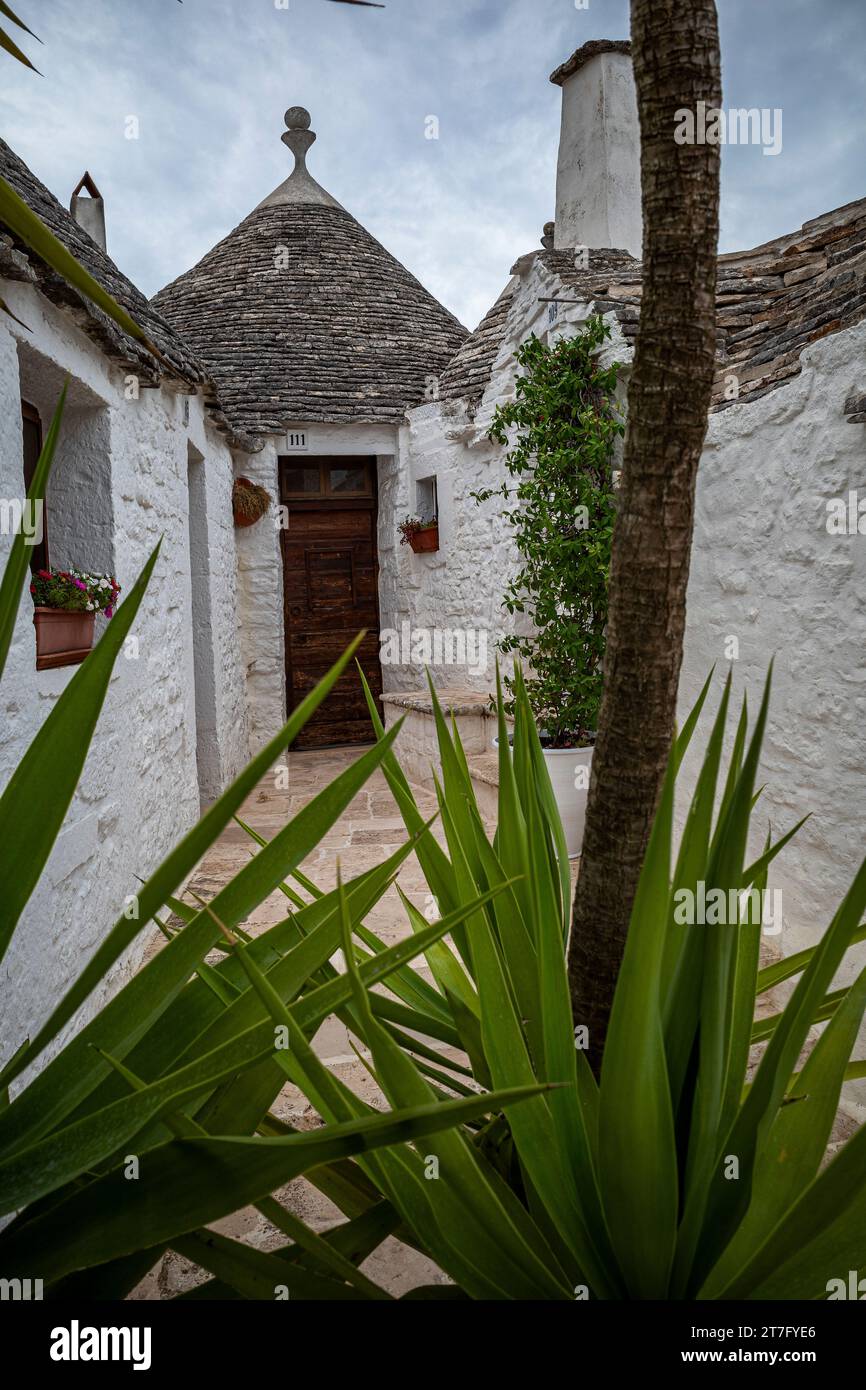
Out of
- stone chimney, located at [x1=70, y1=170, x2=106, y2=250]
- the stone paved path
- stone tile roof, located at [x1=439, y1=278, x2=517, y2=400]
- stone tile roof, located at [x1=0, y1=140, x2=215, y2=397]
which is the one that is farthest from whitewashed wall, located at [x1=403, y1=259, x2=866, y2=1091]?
stone chimney, located at [x1=70, y1=170, x2=106, y2=250]

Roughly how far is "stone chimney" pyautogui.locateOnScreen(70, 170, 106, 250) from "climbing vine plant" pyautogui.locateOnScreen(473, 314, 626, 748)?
149 inches

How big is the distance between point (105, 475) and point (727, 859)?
3.46 m

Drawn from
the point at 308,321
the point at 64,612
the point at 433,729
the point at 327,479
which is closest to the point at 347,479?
the point at 327,479

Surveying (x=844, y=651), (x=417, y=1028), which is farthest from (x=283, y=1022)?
(x=844, y=651)

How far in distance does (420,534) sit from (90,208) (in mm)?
3675

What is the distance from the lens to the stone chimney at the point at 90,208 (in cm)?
688

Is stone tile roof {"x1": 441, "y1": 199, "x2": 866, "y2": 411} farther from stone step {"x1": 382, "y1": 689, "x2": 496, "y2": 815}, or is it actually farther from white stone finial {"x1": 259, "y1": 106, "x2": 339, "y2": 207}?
white stone finial {"x1": 259, "y1": 106, "x2": 339, "y2": 207}

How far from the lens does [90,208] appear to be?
22.6 feet

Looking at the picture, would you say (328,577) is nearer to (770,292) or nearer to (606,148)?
(606,148)

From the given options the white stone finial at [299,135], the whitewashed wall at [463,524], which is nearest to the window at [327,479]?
the whitewashed wall at [463,524]

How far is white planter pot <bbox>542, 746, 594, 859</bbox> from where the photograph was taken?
5.18m

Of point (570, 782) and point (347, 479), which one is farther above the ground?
point (347, 479)

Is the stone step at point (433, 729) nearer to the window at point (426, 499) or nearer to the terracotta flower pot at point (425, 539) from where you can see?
the terracotta flower pot at point (425, 539)
